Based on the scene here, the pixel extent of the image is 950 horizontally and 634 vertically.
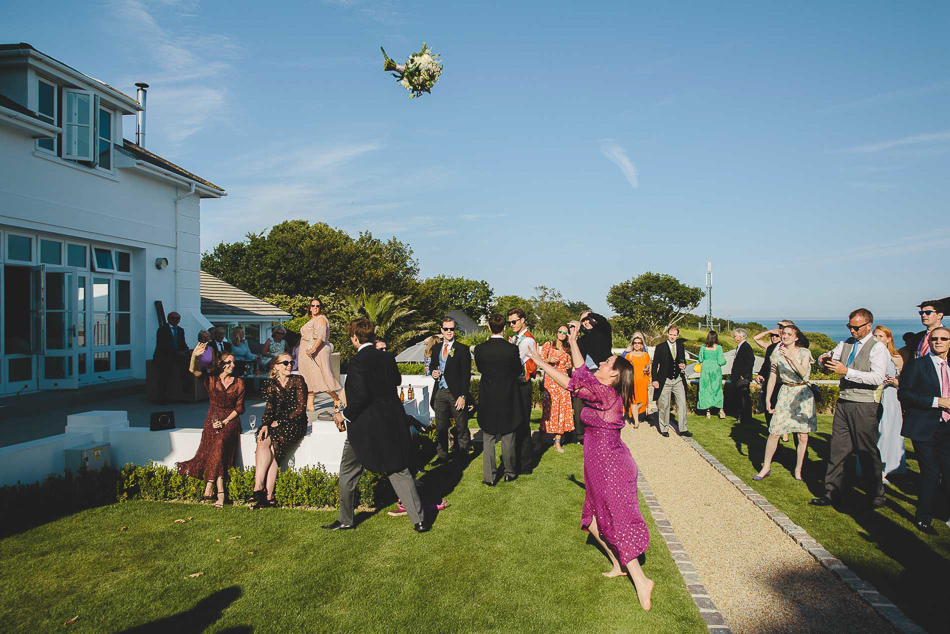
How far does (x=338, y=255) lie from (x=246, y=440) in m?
46.3

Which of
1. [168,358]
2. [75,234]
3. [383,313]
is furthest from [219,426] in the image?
[383,313]

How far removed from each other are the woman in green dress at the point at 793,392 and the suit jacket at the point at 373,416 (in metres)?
4.93

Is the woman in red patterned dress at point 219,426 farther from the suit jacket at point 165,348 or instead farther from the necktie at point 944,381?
the necktie at point 944,381

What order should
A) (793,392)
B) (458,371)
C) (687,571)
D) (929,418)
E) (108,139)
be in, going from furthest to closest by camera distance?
(108,139), (458,371), (793,392), (929,418), (687,571)

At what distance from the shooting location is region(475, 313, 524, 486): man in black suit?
6.85 m

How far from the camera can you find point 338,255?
51.0m

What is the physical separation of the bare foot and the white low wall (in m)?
3.67

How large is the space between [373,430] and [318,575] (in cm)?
132

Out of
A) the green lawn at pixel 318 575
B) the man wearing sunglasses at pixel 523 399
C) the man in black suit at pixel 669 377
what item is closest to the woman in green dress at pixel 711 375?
the man in black suit at pixel 669 377

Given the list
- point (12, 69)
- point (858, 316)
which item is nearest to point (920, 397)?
point (858, 316)

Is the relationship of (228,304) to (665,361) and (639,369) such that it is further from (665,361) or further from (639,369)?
(665,361)

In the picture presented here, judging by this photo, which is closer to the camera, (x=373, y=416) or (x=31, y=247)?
(x=373, y=416)

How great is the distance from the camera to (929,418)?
5.40 m

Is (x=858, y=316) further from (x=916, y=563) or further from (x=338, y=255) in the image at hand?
(x=338, y=255)
